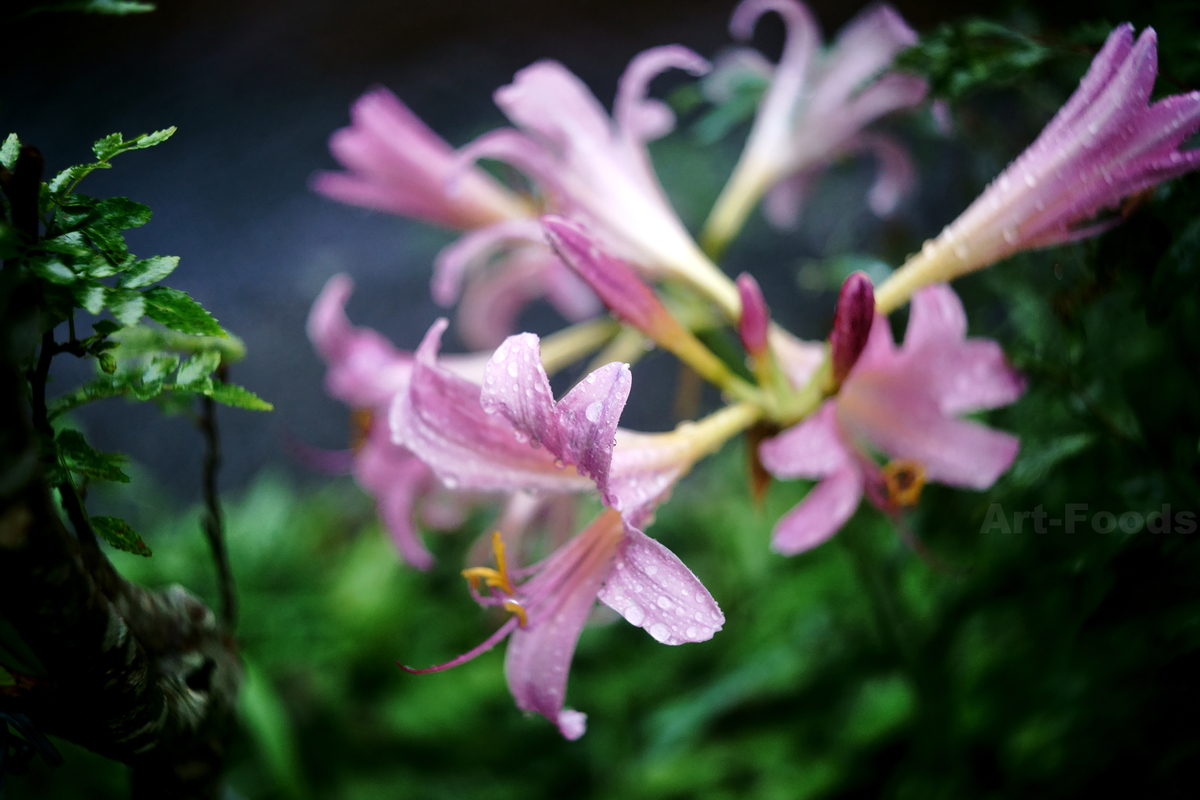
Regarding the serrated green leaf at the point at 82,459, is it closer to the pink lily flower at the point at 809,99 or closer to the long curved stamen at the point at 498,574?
the long curved stamen at the point at 498,574

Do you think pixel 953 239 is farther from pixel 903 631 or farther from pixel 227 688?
pixel 227 688

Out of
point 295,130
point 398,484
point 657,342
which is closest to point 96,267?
point 657,342

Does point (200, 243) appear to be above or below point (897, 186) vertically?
below

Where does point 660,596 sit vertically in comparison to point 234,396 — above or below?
below

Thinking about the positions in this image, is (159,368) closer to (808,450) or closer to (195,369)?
(195,369)

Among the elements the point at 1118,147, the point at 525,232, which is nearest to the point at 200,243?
the point at 525,232

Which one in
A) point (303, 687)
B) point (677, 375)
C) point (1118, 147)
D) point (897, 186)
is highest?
point (1118, 147)

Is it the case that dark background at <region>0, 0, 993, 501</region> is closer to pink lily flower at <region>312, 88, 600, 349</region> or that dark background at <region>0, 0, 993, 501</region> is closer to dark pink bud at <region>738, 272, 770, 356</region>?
pink lily flower at <region>312, 88, 600, 349</region>
